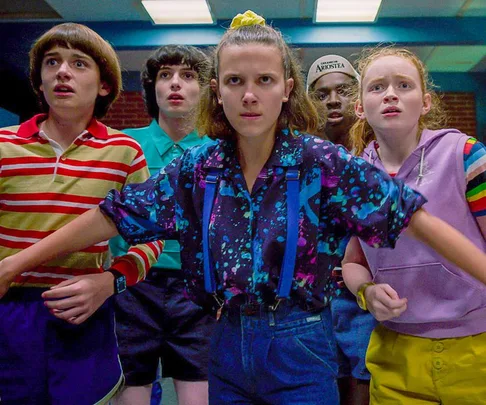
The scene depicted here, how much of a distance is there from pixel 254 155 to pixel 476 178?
0.54 metres

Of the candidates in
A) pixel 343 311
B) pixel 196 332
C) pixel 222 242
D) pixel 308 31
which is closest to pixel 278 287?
pixel 222 242

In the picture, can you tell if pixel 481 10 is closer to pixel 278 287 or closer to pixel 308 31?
pixel 308 31

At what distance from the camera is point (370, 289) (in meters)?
1.33

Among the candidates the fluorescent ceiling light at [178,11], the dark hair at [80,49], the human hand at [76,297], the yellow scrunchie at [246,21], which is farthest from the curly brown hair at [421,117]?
the fluorescent ceiling light at [178,11]

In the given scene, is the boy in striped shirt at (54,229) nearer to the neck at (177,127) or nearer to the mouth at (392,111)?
the neck at (177,127)

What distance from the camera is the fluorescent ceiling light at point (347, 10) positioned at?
5.20m

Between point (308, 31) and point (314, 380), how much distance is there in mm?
4989

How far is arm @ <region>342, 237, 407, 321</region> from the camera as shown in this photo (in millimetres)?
1248

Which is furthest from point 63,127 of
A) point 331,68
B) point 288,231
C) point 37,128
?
point 331,68

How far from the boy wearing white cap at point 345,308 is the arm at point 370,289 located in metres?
0.17

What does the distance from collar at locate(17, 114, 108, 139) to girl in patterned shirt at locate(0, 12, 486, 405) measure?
276 millimetres

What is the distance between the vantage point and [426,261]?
4.38ft

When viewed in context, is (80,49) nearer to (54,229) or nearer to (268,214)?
(54,229)

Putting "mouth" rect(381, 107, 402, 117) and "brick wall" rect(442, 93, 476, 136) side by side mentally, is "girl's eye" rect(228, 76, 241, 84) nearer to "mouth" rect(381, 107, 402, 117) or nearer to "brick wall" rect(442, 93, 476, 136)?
"mouth" rect(381, 107, 402, 117)
